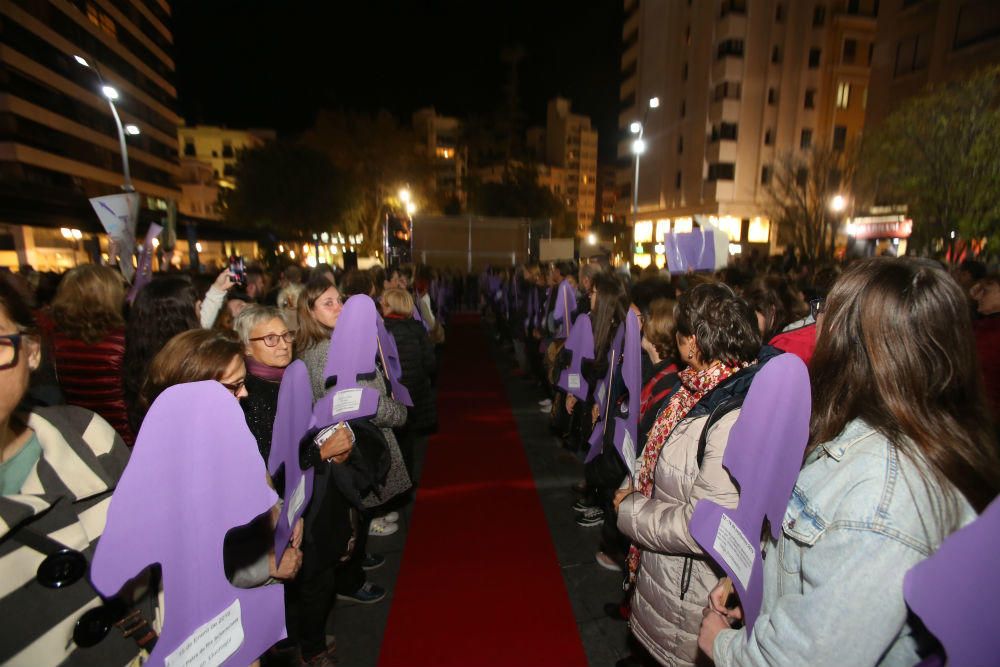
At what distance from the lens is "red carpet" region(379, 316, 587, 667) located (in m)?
2.88

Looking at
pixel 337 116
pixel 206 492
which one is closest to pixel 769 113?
pixel 337 116

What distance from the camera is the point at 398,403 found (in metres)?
3.23

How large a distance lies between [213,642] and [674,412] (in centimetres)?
184

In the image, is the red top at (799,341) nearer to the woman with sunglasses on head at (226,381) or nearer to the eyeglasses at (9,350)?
the woman with sunglasses on head at (226,381)

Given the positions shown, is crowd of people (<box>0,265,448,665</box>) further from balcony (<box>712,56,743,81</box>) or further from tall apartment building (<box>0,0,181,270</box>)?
balcony (<box>712,56,743,81</box>)

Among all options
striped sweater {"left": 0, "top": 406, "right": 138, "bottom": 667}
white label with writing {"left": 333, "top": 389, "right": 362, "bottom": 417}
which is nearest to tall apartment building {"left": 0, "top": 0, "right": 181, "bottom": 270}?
white label with writing {"left": 333, "top": 389, "right": 362, "bottom": 417}

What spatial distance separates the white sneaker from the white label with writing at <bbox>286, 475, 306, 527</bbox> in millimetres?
2506

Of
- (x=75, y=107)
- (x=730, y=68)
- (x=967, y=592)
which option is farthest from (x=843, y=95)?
(x=75, y=107)

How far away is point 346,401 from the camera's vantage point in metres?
2.19

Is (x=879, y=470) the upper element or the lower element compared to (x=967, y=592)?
upper

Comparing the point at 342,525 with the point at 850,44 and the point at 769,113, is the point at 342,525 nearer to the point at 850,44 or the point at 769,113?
the point at 769,113

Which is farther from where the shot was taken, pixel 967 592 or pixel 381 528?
pixel 381 528

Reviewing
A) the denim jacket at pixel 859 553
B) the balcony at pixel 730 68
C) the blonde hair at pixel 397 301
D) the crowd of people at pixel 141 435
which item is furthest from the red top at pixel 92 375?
the balcony at pixel 730 68

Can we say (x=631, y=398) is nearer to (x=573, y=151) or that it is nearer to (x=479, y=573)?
(x=479, y=573)
